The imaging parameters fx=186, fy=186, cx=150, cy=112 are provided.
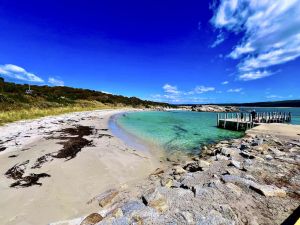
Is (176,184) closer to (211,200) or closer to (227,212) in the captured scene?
(211,200)

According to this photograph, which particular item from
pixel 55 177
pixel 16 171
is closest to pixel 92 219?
pixel 55 177

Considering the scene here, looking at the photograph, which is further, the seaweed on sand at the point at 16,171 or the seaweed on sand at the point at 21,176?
the seaweed on sand at the point at 16,171

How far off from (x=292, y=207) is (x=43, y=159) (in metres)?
8.15

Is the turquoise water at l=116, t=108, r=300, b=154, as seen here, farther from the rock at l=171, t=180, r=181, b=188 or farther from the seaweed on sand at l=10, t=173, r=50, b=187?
the seaweed on sand at l=10, t=173, r=50, b=187

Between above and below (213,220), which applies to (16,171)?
below

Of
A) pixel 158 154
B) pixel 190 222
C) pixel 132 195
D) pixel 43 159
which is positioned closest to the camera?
pixel 190 222

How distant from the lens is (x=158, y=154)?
10.7 meters

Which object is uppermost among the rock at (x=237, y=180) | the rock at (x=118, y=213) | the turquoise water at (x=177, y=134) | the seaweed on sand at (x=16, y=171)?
the rock at (x=237, y=180)

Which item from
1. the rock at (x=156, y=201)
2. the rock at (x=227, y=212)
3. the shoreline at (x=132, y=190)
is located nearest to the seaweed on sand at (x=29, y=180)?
the shoreline at (x=132, y=190)

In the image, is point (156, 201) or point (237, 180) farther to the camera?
point (237, 180)

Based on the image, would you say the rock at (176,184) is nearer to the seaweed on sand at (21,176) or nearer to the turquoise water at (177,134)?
the seaweed on sand at (21,176)

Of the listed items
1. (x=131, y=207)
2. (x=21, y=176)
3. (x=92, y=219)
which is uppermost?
(x=131, y=207)

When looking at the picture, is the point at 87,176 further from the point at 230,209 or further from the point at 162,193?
the point at 230,209

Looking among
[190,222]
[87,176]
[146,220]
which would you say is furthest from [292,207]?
[87,176]
